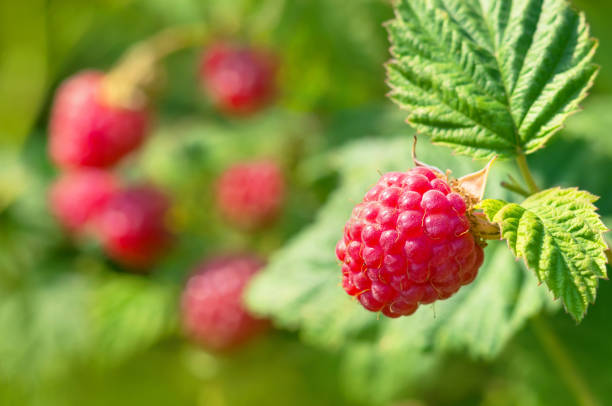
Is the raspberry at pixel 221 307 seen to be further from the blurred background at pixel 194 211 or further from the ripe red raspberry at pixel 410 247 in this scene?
the ripe red raspberry at pixel 410 247

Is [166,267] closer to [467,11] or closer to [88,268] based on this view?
[88,268]

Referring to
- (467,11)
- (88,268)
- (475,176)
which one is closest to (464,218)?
(475,176)

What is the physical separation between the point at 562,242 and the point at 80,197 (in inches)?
68.5

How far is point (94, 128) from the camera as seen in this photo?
212 centimetres

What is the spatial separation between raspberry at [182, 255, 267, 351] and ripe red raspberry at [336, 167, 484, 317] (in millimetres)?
1198

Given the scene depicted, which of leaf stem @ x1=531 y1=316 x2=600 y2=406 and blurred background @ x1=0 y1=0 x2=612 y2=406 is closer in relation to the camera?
leaf stem @ x1=531 y1=316 x2=600 y2=406

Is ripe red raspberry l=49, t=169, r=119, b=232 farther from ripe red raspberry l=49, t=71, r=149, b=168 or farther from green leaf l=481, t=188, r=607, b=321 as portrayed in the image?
green leaf l=481, t=188, r=607, b=321

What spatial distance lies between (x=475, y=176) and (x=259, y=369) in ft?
4.66

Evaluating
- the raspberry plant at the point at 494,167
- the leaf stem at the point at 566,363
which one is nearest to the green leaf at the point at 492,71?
the raspberry plant at the point at 494,167

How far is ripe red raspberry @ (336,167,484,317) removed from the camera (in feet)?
2.58

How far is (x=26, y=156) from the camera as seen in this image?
2654mm

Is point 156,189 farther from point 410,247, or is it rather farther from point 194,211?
point 410,247

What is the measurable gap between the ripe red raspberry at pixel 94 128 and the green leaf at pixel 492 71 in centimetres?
133

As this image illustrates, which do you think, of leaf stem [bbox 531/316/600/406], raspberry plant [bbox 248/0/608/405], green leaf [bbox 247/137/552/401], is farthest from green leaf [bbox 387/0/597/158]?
leaf stem [bbox 531/316/600/406]
